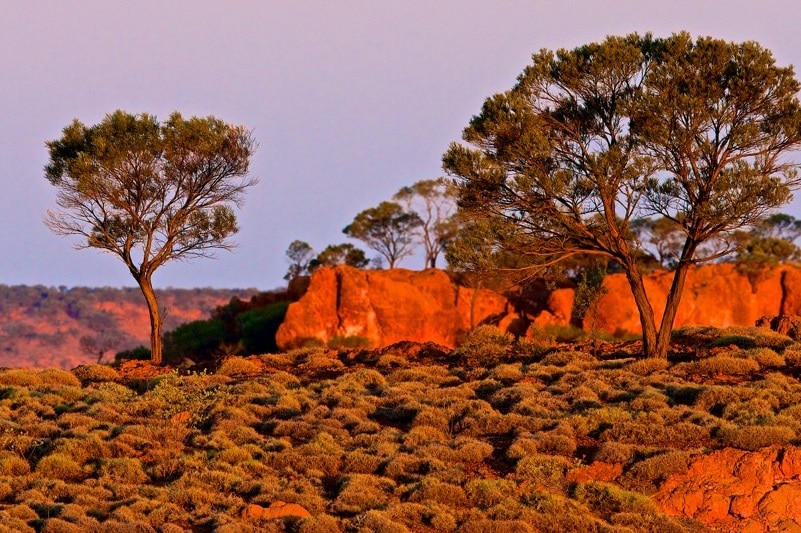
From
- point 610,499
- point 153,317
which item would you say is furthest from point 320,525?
point 153,317

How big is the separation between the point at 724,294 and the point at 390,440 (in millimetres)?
39997

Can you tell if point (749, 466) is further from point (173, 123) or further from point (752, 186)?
point (173, 123)

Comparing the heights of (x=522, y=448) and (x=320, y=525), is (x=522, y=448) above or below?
above

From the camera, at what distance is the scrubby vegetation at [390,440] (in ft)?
53.4

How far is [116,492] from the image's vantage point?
17.2m

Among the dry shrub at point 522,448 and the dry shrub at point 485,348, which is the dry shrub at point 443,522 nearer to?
the dry shrub at point 522,448

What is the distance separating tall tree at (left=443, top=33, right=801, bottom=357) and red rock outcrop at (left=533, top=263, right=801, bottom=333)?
24572mm

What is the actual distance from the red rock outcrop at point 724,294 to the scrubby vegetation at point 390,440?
2416 centimetres

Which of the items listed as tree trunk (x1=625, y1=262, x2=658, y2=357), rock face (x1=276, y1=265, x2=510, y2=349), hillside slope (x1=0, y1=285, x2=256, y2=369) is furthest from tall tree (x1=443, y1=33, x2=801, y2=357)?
hillside slope (x1=0, y1=285, x2=256, y2=369)

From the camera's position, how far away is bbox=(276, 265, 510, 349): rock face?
168 ft

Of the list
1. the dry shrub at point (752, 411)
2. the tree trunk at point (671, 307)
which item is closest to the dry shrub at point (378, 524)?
the dry shrub at point (752, 411)

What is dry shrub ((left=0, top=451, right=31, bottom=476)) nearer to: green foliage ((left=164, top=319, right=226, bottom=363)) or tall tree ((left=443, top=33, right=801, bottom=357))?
tall tree ((left=443, top=33, right=801, bottom=357))

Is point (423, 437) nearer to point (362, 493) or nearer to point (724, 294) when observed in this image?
point (362, 493)

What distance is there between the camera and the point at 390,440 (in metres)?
20.5
